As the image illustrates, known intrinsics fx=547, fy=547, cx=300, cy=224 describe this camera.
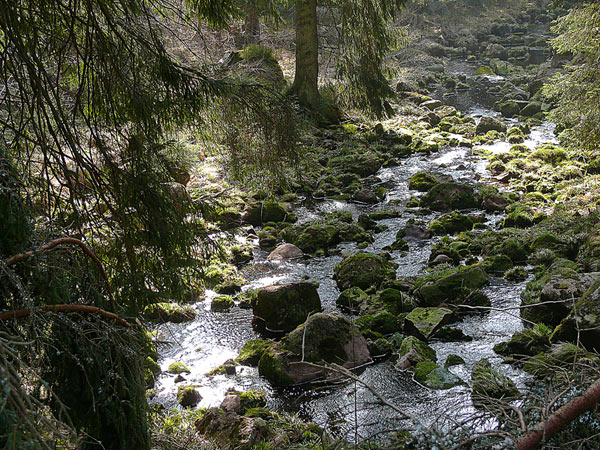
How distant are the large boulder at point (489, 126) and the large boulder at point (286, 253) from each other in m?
10.1

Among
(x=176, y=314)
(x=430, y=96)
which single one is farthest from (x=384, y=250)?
(x=430, y=96)

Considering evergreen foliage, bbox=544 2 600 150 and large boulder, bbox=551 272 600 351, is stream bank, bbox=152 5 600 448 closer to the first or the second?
large boulder, bbox=551 272 600 351

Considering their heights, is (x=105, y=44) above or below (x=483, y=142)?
above

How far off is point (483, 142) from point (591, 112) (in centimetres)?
694

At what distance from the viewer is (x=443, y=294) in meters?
8.45

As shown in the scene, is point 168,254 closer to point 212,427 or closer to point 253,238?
point 212,427

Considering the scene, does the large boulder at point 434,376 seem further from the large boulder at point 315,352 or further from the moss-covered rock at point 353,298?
the moss-covered rock at point 353,298

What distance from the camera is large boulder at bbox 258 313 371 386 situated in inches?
267

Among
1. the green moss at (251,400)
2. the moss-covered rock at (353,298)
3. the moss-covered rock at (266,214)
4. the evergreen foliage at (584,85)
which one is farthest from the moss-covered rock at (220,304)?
the evergreen foliage at (584,85)

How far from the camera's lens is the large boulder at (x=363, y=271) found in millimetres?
9156

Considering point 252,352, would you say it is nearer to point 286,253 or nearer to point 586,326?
point 286,253

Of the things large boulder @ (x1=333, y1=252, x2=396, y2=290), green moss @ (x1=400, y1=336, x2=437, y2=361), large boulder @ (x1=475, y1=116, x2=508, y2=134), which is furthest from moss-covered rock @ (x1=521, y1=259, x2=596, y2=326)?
large boulder @ (x1=475, y1=116, x2=508, y2=134)

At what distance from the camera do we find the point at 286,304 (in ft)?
26.8

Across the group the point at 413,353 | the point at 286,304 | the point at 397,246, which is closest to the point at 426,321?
the point at 413,353
